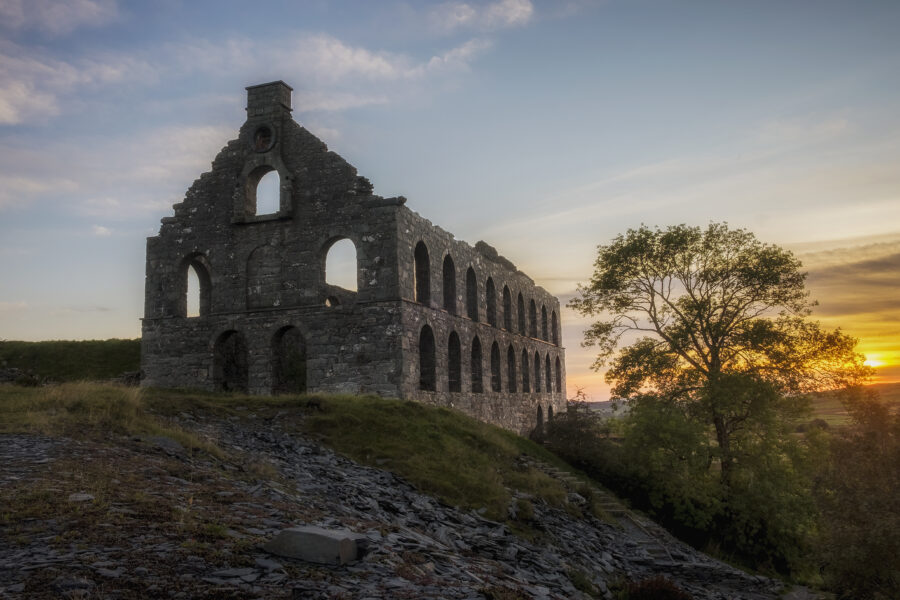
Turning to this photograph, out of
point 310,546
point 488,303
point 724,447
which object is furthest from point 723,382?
point 310,546

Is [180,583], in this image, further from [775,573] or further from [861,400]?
[861,400]

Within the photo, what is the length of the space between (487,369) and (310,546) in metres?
25.1

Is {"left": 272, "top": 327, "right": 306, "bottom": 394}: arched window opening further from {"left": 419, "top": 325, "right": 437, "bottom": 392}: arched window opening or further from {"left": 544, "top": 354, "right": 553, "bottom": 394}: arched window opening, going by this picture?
{"left": 544, "top": 354, "right": 553, "bottom": 394}: arched window opening

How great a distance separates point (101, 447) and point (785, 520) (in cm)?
2200

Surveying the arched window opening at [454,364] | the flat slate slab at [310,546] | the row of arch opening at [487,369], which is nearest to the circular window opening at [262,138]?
the row of arch opening at [487,369]

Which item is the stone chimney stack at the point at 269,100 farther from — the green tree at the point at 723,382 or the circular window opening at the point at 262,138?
the green tree at the point at 723,382

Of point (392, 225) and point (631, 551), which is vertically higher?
point (392, 225)

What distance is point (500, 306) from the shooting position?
35.3m

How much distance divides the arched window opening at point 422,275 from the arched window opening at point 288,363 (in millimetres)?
5217

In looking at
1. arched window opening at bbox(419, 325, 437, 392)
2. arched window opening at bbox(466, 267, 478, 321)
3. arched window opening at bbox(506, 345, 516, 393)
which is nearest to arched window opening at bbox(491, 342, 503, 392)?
arched window opening at bbox(506, 345, 516, 393)

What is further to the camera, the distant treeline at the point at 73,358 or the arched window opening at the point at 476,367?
the arched window opening at the point at 476,367

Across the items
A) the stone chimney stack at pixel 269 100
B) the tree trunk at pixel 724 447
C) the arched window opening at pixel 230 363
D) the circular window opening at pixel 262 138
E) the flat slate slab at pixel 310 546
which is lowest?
the tree trunk at pixel 724 447

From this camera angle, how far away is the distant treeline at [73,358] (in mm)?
29328

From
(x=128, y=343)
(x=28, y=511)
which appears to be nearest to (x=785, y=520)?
(x=28, y=511)
